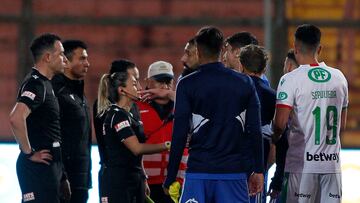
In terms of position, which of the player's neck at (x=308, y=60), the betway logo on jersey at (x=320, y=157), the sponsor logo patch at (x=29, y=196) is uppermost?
the player's neck at (x=308, y=60)

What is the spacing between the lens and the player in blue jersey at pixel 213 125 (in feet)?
24.6

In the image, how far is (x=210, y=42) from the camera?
7547 mm

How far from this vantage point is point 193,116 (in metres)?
7.58

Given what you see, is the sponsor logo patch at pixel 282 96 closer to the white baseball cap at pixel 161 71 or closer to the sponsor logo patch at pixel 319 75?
the sponsor logo patch at pixel 319 75

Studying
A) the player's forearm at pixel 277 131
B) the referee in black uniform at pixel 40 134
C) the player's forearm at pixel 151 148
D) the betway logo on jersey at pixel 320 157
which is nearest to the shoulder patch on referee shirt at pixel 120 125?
the player's forearm at pixel 151 148

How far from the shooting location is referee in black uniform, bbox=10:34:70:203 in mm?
8461

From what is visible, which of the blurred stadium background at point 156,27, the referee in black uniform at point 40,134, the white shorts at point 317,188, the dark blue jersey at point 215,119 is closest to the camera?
the dark blue jersey at point 215,119

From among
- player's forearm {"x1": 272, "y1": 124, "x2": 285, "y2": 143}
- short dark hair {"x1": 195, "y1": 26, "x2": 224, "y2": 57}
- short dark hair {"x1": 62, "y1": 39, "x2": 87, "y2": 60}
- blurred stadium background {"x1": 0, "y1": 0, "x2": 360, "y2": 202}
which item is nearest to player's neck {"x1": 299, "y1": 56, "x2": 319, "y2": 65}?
player's forearm {"x1": 272, "y1": 124, "x2": 285, "y2": 143}

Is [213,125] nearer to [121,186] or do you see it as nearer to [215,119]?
[215,119]

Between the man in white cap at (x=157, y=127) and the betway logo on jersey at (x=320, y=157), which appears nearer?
the betway logo on jersey at (x=320, y=157)

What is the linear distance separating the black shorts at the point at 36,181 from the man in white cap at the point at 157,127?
1021mm

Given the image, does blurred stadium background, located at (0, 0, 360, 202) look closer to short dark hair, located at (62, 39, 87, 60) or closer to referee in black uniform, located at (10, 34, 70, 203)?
short dark hair, located at (62, 39, 87, 60)

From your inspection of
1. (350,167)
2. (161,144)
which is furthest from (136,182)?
(350,167)

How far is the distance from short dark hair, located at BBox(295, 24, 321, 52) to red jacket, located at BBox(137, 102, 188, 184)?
1.55 metres
